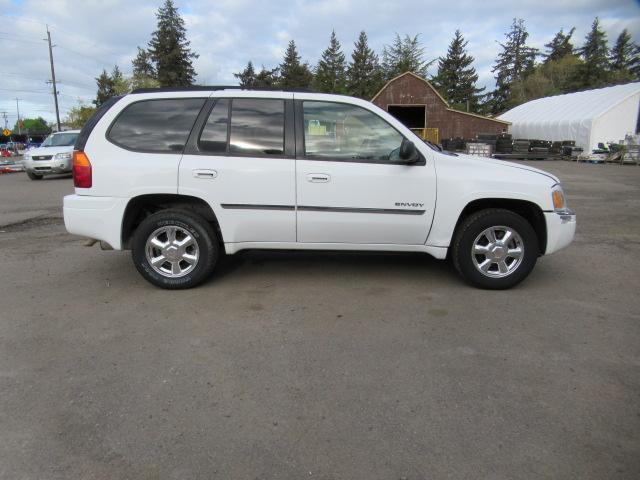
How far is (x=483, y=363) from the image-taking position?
3301 mm

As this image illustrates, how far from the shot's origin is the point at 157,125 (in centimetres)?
461

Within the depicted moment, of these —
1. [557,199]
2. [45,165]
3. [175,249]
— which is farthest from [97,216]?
[45,165]

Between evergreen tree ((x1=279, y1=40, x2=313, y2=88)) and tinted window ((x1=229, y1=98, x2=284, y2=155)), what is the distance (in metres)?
68.0

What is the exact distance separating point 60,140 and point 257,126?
16.5 metres

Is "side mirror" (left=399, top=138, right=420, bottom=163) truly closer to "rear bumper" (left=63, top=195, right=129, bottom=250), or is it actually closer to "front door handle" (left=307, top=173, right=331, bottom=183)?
"front door handle" (left=307, top=173, right=331, bottom=183)

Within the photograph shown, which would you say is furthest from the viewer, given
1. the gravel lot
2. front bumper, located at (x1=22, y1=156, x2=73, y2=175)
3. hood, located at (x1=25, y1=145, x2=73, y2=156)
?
hood, located at (x1=25, y1=145, x2=73, y2=156)

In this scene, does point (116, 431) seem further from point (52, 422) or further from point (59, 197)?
point (59, 197)

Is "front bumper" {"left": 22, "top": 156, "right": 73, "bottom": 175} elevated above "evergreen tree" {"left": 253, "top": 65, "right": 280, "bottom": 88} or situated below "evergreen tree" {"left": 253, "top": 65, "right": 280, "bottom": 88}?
below

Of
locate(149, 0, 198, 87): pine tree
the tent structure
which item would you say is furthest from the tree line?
the tent structure

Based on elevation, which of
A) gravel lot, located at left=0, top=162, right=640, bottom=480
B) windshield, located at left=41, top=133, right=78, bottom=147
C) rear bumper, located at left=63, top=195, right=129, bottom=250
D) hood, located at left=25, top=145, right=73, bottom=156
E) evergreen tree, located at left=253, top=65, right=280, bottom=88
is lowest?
gravel lot, located at left=0, top=162, right=640, bottom=480

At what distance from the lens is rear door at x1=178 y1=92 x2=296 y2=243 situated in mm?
4480

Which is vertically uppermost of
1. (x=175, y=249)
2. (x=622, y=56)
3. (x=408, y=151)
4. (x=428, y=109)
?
(x=622, y=56)

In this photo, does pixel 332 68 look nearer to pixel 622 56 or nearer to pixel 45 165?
pixel 622 56

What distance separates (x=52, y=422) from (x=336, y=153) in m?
3.10
